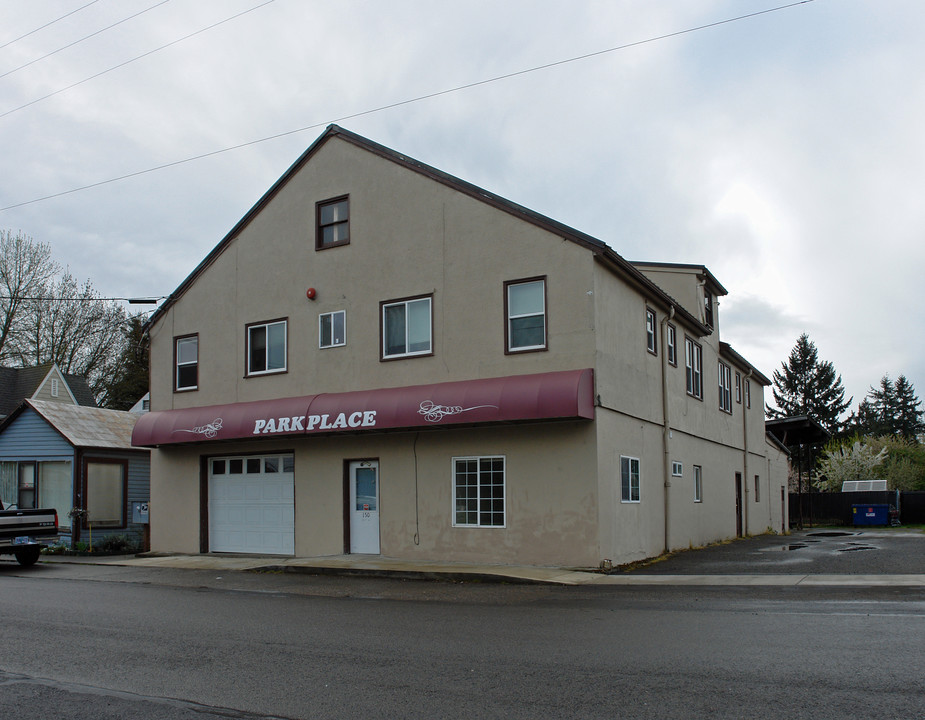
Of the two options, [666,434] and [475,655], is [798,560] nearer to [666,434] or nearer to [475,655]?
[666,434]

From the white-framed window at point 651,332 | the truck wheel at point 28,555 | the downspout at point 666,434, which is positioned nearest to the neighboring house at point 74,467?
the truck wheel at point 28,555

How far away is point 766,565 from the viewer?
55.8 ft

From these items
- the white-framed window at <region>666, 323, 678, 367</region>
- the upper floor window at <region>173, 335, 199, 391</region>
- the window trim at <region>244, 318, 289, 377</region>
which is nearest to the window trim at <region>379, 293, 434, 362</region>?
the window trim at <region>244, 318, 289, 377</region>

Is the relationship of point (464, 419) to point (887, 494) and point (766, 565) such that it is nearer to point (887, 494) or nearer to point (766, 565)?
point (766, 565)

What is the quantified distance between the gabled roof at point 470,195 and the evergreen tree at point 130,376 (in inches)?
1331

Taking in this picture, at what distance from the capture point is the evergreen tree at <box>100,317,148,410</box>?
2189 inches

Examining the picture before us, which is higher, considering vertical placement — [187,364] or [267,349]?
[267,349]

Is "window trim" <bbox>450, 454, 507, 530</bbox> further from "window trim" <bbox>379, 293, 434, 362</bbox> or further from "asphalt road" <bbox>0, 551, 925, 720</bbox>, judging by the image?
"asphalt road" <bbox>0, 551, 925, 720</bbox>

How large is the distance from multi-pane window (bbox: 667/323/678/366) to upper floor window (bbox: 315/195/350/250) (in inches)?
334

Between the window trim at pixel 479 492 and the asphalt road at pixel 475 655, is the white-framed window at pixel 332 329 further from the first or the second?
the asphalt road at pixel 475 655

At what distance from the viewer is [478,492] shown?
716 inches

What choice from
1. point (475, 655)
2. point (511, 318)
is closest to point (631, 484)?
point (511, 318)

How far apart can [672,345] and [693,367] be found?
241 cm

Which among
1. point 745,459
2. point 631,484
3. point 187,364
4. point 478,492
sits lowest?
point 478,492
